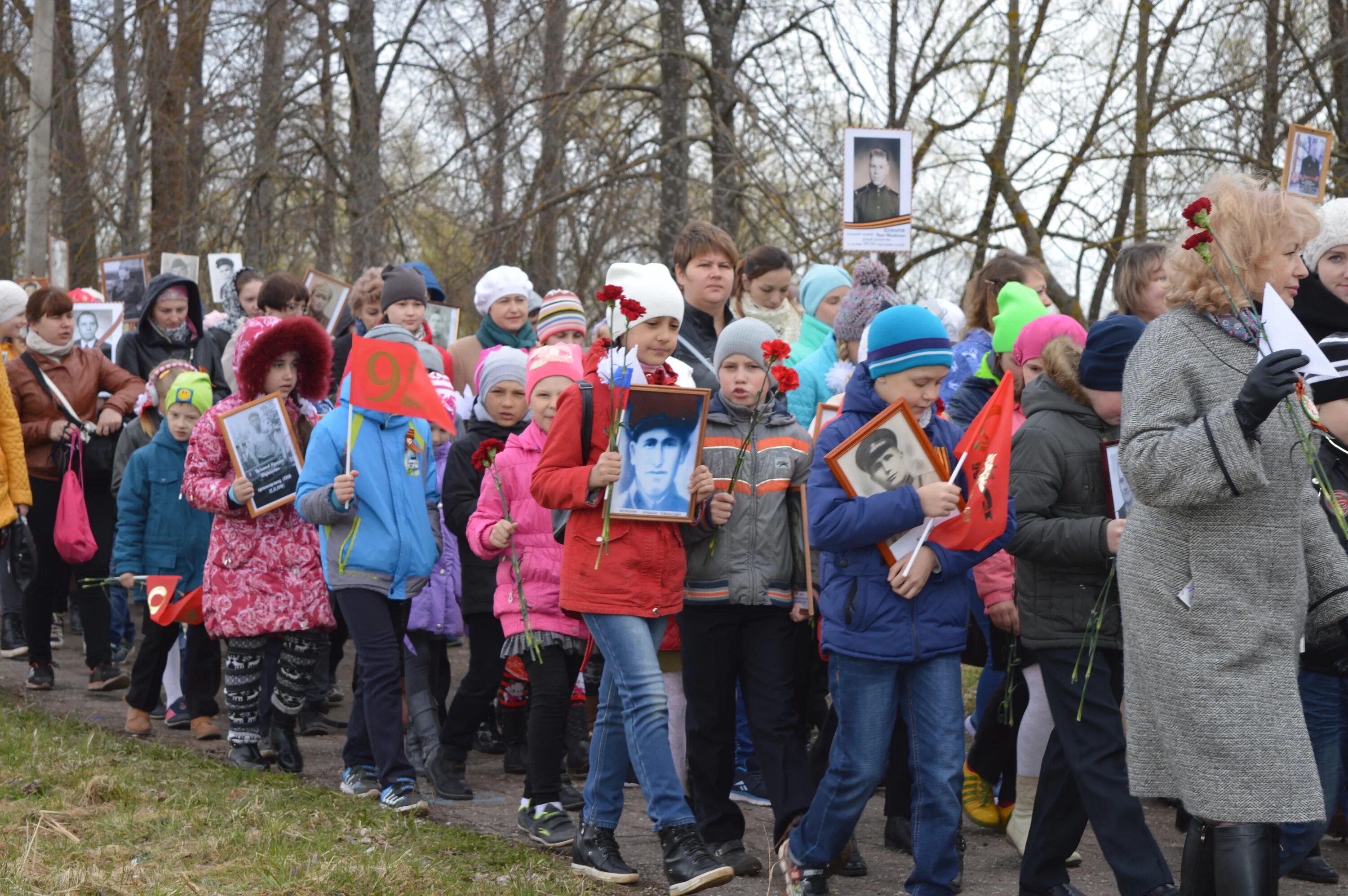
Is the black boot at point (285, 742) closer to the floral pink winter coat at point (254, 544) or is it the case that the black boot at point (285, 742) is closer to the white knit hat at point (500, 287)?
the floral pink winter coat at point (254, 544)

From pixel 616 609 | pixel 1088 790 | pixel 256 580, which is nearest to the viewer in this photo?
pixel 1088 790

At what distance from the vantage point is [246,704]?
666 cm

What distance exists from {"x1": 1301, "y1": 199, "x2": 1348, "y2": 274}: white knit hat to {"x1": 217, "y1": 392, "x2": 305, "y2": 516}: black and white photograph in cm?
410

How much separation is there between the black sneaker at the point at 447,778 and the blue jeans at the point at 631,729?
1.28m

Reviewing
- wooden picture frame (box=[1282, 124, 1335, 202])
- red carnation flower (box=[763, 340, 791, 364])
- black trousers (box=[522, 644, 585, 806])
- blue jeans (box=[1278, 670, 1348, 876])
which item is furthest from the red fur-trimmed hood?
wooden picture frame (box=[1282, 124, 1335, 202])

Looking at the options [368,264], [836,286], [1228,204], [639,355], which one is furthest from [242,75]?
[1228,204]

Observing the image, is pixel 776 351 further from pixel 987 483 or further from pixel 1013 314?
pixel 1013 314

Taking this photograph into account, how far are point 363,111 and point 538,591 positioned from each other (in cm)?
1209

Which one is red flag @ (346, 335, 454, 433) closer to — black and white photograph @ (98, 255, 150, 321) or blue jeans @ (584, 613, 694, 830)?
blue jeans @ (584, 613, 694, 830)

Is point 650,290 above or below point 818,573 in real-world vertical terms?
above

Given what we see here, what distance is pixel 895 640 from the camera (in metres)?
4.45

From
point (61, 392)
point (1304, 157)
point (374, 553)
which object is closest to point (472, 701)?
point (374, 553)

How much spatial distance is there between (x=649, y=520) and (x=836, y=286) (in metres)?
3.08

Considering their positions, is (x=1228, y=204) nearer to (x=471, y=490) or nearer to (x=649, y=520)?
(x=649, y=520)
